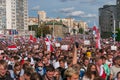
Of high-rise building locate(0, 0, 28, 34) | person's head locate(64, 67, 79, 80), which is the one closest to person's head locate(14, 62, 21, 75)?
person's head locate(64, 67, 79, 80)

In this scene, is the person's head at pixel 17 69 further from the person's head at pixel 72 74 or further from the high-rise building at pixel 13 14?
the high-rise building at pixel 13 14

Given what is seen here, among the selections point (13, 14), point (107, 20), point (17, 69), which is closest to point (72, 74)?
point (17, 69)

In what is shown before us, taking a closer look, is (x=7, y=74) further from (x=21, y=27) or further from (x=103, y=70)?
(x=21, y=27)

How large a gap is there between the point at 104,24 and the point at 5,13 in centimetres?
4107

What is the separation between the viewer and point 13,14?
6718 inches

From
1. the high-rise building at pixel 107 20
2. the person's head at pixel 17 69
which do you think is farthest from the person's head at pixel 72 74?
the high-rise building at pixel 107 20

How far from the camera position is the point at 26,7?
602 ft

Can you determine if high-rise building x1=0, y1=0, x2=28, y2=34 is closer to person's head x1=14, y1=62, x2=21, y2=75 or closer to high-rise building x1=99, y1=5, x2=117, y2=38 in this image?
high-rise building x1=99, y1=5, x2=117, y2=38

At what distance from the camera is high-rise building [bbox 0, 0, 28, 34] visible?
163750 mm

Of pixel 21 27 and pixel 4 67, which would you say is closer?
pixel 4 67

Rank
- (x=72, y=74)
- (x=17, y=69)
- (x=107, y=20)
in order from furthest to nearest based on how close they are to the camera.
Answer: (x=107, y=20), (x=17, y=69), (x=72, y=74)

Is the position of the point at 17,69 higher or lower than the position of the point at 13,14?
higher

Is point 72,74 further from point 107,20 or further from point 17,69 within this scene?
point 107,20

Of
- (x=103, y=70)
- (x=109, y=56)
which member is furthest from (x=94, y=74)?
(x=109, y=56)
